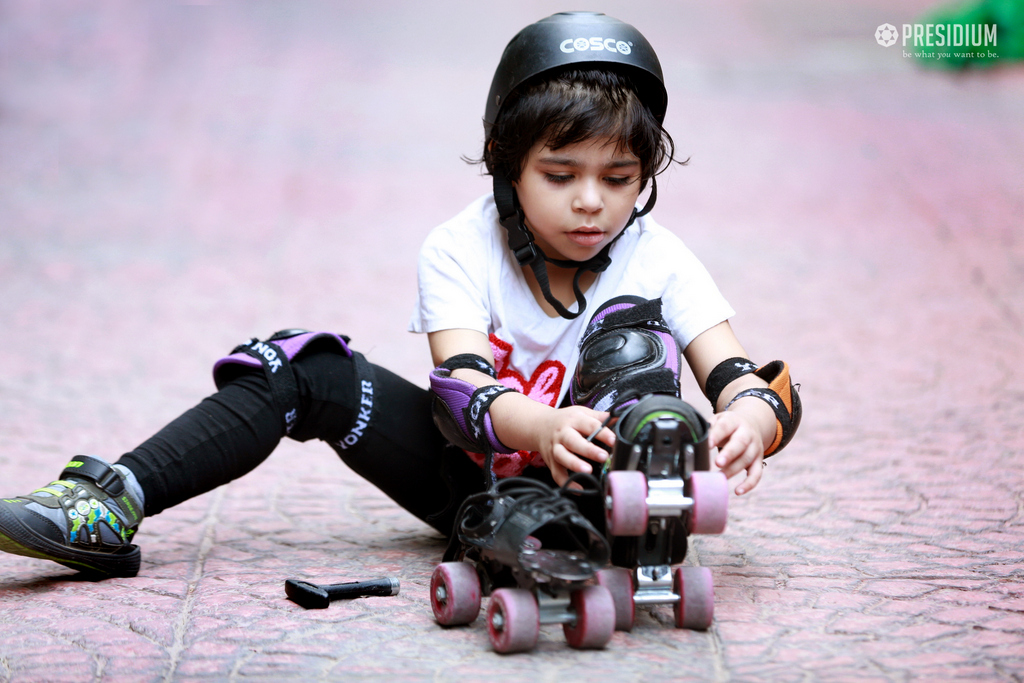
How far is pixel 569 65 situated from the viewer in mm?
2322

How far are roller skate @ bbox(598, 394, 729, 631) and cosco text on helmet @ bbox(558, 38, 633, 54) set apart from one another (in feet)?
2.92

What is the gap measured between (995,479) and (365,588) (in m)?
1.99

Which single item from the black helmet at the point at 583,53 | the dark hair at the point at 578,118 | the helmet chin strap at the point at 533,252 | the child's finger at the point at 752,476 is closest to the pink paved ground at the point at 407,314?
the child's finger at the point at 752,476

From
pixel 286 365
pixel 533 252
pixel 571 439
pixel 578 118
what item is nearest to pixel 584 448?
pixel 571 439

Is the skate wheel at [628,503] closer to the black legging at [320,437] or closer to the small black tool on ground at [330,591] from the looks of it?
the small black tool on ground at [330,591]

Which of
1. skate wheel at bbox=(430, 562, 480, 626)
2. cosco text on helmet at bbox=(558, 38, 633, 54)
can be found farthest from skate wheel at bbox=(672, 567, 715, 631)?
cosco text on helmet at bbox=(558, 38, 633, 54)

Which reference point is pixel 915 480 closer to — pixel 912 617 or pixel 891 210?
pixel 912 617

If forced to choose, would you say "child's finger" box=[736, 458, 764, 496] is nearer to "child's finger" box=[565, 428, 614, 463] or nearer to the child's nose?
"child's finger" box=[565, 428, 614, 463]

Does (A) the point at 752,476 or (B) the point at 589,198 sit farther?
(B) the point at 589,198

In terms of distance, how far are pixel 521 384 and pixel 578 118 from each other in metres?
0.60

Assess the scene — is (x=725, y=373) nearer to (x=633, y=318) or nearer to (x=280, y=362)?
(x=633, y=318)

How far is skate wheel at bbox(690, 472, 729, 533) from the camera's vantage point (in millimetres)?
1774

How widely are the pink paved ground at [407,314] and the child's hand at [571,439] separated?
31cm

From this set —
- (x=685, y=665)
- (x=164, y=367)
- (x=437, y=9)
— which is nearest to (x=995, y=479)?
(x=685, y=665)
